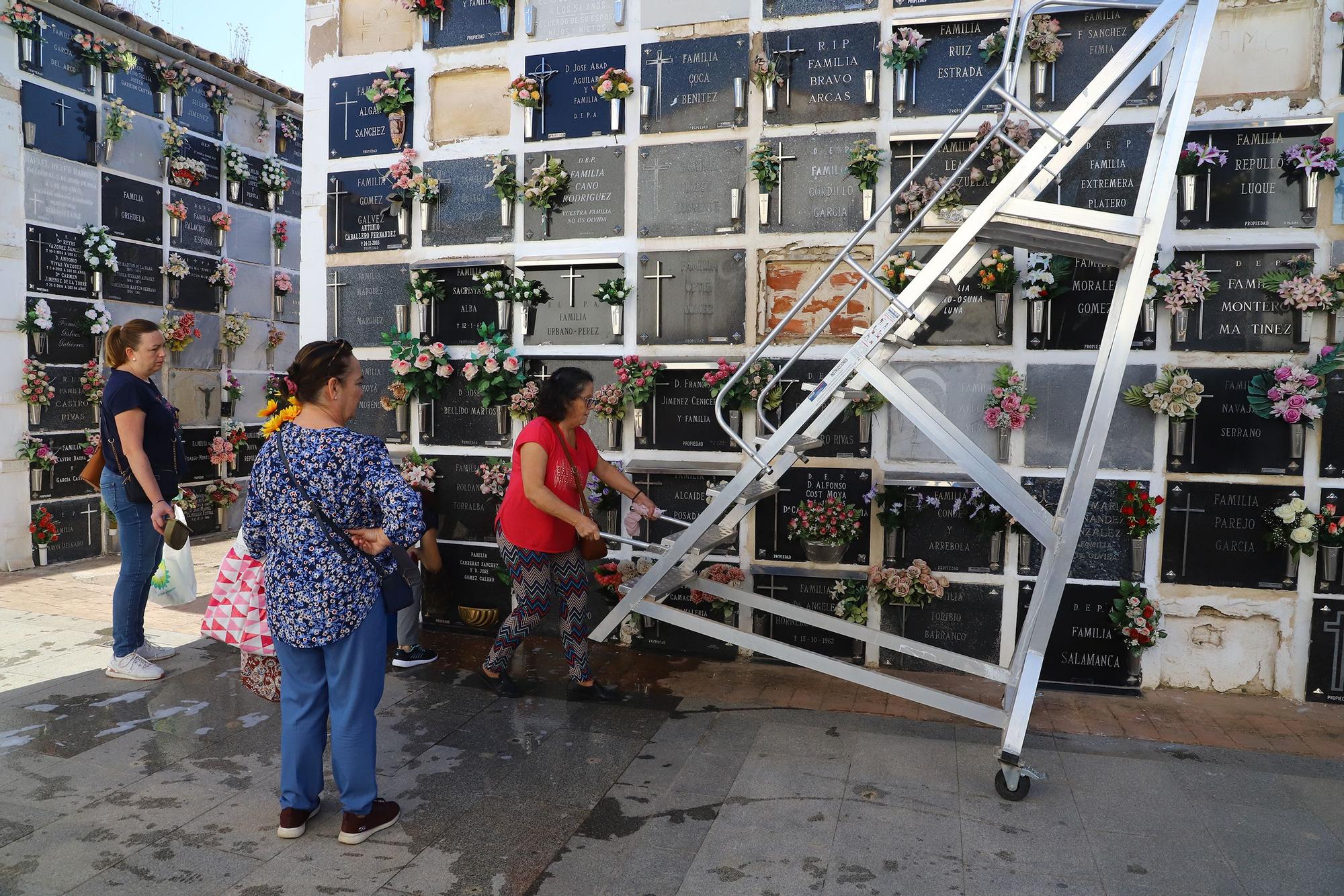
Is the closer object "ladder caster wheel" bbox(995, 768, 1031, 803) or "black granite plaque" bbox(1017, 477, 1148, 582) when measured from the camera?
"ladder caster wheel" bbox(995, 768, 1031, 803)

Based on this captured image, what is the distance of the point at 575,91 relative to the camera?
207 inches

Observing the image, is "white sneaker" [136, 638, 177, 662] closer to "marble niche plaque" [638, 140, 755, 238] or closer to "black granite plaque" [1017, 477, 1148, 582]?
"marble niche plaque" [638, 140, 755, 238]

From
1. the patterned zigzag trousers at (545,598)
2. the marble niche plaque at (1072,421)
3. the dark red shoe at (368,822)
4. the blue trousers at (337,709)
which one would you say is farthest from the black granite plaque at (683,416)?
the dark red shoe at (368,822)

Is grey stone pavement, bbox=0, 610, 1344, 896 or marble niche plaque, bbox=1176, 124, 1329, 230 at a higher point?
marble niche plaque, bbox=1176, 124, 1329, 230

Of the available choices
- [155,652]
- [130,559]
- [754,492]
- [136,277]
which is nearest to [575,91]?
[754,492]

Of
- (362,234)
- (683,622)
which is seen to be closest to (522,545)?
(683,622)

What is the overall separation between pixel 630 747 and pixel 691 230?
2.81 meters

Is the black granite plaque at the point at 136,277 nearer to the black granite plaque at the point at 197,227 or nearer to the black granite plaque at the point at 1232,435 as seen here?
the black granite plaque at the point at 197,227

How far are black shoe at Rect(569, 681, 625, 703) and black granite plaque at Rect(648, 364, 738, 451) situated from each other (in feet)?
4.68

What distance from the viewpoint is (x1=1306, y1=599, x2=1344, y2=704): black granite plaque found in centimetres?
436

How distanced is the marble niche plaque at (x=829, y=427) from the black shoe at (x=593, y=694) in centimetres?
160

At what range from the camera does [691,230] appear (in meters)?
5.09

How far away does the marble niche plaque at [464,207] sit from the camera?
546 cm

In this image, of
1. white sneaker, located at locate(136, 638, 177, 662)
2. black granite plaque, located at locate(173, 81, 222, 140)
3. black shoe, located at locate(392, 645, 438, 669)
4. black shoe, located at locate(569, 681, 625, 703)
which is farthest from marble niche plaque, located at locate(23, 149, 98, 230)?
black shoe, located at locate(569, 681, 625, 703)
